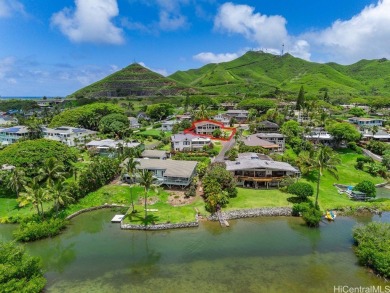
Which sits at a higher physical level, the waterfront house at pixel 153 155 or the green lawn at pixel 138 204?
the waterfront house at pixel 153 155

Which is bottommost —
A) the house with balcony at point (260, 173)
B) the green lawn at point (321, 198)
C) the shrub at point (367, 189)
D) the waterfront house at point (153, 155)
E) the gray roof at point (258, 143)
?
the green lawn at point (321, 198)

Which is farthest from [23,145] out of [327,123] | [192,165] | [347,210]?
[327,123]

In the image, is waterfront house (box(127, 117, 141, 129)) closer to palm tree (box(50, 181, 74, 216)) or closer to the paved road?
the paved road

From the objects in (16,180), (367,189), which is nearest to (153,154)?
(16,180)

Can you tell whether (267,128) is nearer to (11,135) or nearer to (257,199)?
(257,199)

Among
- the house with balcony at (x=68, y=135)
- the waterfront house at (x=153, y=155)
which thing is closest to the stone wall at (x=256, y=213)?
the waterfront house at (x=153, y=155)

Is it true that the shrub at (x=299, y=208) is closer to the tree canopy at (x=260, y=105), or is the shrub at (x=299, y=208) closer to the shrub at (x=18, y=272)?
the shrub at (x=18, y=272)
